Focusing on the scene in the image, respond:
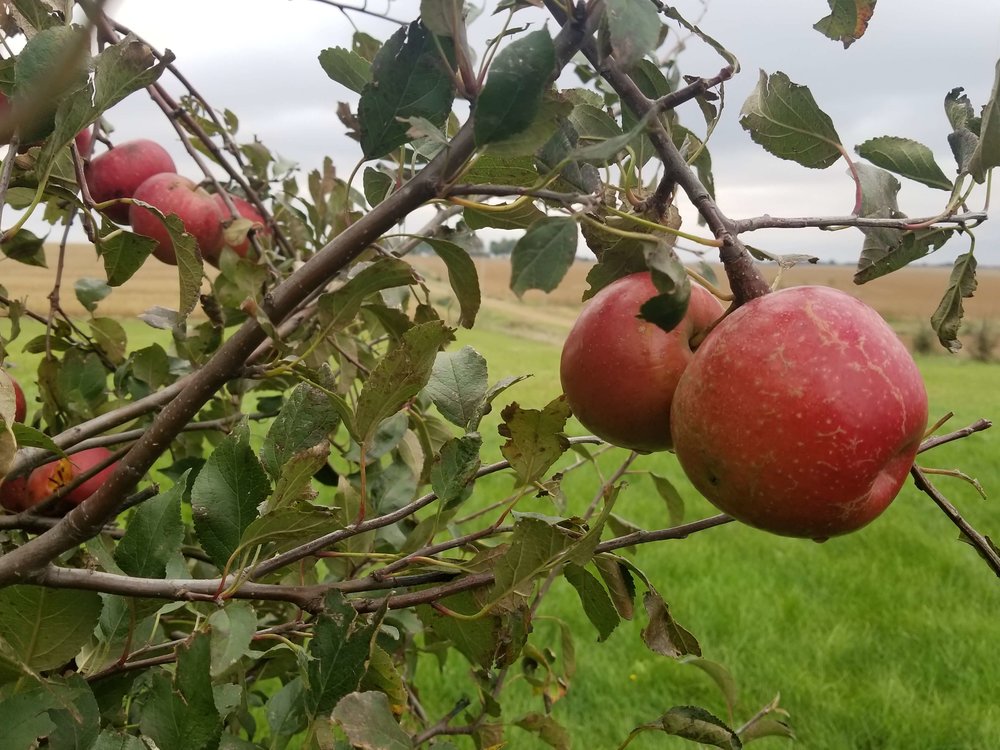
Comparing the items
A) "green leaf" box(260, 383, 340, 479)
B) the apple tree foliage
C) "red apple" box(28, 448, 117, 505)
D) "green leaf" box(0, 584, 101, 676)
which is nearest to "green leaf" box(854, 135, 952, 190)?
the apple tree foliage

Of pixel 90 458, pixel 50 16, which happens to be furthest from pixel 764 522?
pixel 90 458

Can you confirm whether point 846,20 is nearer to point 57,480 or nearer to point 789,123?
point 789,123

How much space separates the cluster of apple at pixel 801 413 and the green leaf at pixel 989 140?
5.1 inches

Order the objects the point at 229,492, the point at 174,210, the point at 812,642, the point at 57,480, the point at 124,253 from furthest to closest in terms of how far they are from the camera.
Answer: the point at 812,642 → the point at 174,210 → the point at 57,480 → the point at 124,253 → the point at 229,492

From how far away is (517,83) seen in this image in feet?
1.48

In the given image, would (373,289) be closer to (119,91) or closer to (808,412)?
(119,91)

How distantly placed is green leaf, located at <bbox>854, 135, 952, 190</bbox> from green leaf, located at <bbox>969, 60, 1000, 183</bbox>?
0.08 metres

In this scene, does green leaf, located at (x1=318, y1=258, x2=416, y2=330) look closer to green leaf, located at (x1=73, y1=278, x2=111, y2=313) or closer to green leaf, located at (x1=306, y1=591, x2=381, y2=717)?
green leaf, located at (x1=306, y1=591, x2=381, y2=717)

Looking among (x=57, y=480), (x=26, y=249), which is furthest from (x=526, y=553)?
(x=26, y=249)

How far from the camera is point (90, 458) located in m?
1.06

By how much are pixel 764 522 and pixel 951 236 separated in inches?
11.3

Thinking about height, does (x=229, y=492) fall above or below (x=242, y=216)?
below

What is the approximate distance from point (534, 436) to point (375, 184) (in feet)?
1.01

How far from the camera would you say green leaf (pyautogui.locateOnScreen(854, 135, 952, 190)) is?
654 millimetres
